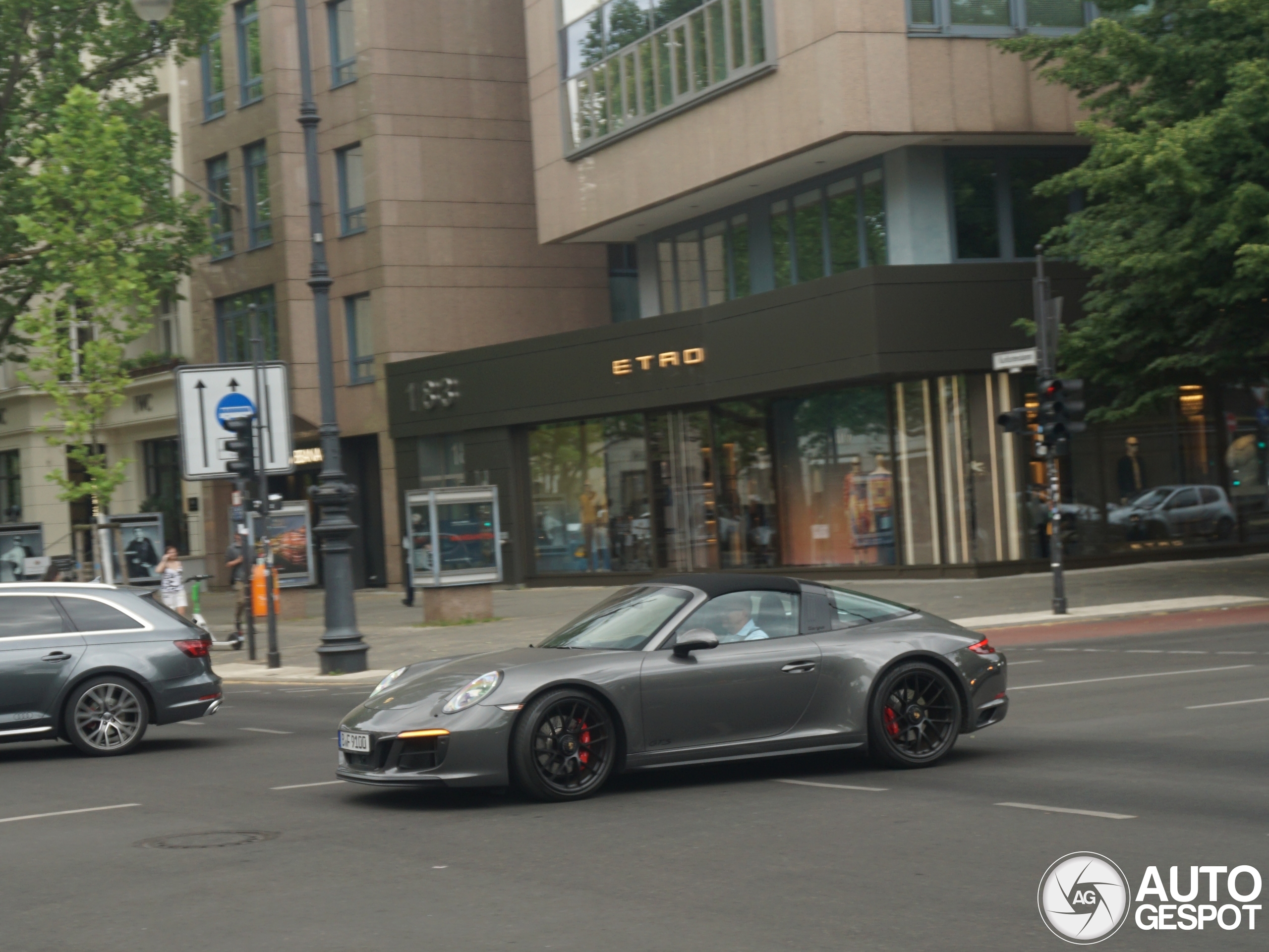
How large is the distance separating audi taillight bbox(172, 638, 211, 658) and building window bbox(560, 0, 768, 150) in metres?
19.3

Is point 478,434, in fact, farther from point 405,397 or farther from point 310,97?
point 310,97

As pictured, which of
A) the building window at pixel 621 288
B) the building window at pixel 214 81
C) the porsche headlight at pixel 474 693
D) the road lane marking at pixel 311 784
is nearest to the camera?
the porsche headlight at pixel 474 693

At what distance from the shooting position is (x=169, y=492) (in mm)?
50875

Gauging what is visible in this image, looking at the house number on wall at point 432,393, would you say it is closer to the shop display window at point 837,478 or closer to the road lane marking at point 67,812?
the shop display window at point 837,478

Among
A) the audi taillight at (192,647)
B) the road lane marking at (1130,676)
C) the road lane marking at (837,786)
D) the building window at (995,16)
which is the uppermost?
the building window at (995,16)

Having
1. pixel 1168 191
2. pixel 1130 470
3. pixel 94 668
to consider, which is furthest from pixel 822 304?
pixel 94 668

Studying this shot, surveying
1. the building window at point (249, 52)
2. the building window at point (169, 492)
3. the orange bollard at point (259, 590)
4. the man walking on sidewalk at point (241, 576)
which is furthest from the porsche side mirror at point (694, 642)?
Answer: the building window at point (169, 492)

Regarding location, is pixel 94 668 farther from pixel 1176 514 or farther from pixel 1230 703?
pixel 1176 514

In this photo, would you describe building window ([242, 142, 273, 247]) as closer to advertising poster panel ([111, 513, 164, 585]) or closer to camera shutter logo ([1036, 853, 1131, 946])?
advertising poster panel ([111, 513, 164, 585])

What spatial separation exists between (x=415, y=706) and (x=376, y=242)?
108 ft

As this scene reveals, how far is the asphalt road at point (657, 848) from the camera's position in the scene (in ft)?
21.5

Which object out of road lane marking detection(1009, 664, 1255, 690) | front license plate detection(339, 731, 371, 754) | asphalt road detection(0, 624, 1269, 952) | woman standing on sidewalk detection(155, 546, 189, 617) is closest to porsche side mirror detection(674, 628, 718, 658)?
asphalt road detection(0, 624, 1269, 952)

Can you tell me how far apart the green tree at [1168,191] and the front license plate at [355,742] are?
16231mm

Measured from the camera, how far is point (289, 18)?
43531 millimetres
